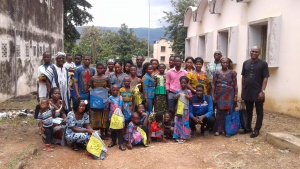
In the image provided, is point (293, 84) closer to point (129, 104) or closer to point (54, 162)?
point (129, 104)

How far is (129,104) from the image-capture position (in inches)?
218

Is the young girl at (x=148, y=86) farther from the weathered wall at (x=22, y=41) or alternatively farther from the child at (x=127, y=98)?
the weathered wall at (x=22, y=41)

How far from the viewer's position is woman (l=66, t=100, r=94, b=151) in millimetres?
5133

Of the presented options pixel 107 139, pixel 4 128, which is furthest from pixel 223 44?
pixel 4 128

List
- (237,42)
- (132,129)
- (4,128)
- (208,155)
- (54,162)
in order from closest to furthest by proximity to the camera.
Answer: (54,162), (208,155), (132,129), (4,128), (237,42)

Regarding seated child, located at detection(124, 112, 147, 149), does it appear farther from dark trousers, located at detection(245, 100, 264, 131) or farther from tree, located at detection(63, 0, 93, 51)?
tree, located at detection(63, 0, 93, 51)

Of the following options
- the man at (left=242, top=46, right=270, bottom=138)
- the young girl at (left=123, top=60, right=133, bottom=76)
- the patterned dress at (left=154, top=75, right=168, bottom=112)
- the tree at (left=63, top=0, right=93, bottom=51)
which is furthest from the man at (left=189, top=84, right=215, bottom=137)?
the tree at (left=63, top=0, right=93, bottom=51)

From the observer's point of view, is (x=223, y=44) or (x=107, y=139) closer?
(x=107, y=139)

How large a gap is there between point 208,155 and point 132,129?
1.32 meters

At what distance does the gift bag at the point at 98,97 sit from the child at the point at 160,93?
0.95 m

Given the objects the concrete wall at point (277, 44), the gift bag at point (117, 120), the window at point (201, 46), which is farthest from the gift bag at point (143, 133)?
the window at point (201, 46)

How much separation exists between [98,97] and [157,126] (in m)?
1.18

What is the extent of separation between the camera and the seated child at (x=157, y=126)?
5.71 meters

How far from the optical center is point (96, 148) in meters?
4.89
